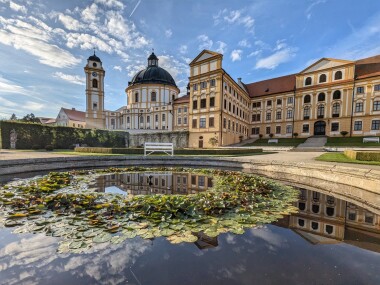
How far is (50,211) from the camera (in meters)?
4.17

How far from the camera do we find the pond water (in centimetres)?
219

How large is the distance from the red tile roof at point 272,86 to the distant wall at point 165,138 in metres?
19.0

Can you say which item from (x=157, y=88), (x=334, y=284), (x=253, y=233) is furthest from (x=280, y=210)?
(x=157, y=88)

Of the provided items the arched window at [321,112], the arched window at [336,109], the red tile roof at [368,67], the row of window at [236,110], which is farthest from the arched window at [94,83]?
the red tile roof at [368,67]

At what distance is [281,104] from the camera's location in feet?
121

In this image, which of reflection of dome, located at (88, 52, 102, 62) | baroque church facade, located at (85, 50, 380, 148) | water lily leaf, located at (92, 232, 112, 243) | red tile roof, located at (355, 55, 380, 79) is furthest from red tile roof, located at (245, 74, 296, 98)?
reflection of dome, located at (88, 52, 102, 62)

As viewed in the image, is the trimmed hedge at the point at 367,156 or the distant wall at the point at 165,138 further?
the distant wall at the point at 165,138

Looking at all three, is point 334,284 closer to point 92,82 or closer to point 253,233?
point 253,233

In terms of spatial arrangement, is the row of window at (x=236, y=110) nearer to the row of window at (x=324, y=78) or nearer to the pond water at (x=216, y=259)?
the row of window at (x=324, y=78)

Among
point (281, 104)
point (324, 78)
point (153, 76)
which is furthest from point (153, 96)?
point (324, 78)

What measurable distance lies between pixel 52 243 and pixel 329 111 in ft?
132

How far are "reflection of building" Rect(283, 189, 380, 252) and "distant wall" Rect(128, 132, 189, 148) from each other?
27473 mm

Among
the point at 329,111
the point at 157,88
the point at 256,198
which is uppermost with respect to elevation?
the point at 157,88

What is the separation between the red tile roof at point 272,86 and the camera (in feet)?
123
